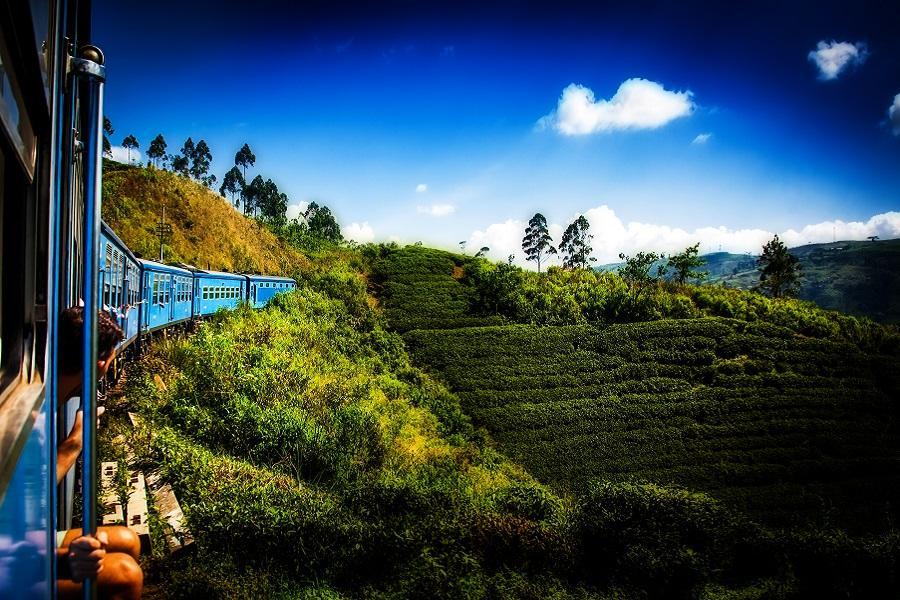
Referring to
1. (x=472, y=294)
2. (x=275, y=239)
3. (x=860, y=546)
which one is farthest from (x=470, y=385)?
(x=275, y=239)

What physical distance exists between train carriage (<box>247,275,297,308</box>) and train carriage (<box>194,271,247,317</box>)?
2.02 ft

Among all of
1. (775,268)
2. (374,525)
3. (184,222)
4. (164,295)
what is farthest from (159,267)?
(775,268)

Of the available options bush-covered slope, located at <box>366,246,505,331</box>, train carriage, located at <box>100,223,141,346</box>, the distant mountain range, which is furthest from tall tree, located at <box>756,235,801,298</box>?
the distant mountain range

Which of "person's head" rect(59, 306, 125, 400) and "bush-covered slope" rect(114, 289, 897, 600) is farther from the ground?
"person's head" rect(59, 306, 125, 400)

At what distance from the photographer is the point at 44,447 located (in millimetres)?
1498

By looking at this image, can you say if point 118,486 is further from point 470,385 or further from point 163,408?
point 470,385

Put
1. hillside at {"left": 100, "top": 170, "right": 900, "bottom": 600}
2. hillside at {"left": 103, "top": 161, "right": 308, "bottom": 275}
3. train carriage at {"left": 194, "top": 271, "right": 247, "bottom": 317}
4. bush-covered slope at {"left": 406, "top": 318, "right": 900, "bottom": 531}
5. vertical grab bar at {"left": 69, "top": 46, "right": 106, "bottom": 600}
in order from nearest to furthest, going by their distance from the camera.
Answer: vertical grab bar at {"left": 69, "top": 46, "right": 106, "bottom": 600} < hillside at {"left": 100, "top": 170, "right": 900, "bottom": 600} < train carriage at {"left": 194, "top": 271, "right": 247, "bottom": 317} < bush-covered slope at {"left": 406, "top": 318, "right": 900, "bottom": 531} < hillside at {"left": 103, "top": 161, "right": 308, "bottom": 275}

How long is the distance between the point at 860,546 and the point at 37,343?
43.3 ft

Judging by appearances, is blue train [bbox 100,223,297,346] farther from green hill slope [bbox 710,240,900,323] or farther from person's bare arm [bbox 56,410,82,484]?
green hill slope [bbox 710,240,900,323]

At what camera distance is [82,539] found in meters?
1.49

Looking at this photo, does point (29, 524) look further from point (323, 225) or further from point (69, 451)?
point (323, 225)

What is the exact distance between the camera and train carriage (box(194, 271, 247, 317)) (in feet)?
53.1

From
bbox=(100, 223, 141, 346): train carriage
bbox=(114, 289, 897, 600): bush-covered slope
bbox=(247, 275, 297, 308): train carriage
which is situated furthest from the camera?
bbox=(247, 275, 297, 308): train carriage

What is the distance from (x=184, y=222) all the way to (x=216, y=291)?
60.3 ft
